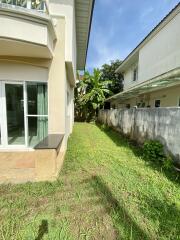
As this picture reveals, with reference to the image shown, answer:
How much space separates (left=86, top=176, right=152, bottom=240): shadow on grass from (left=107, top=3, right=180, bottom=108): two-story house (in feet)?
20.8


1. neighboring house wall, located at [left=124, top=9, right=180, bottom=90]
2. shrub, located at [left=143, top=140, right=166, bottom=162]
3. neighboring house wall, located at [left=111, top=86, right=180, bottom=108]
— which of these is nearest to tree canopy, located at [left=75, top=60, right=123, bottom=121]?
neighboring house wall, located at [left=111, top=86, right=180, bottom=108]

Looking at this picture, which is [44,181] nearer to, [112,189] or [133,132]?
[112,189]

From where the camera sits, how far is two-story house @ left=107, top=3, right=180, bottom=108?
9.30 meters

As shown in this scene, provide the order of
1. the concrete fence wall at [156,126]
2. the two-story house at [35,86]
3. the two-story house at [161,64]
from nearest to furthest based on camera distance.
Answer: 1. the concrete fence wall at [156,126]
2. the two-story house at [35,86]
3. the two-story house at [161,64]

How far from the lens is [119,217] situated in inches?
119

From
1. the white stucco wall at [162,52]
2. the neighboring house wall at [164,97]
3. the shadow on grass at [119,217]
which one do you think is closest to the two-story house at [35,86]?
the shadow on grass at [119,217]

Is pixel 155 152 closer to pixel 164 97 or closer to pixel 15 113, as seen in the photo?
pixel 15 113

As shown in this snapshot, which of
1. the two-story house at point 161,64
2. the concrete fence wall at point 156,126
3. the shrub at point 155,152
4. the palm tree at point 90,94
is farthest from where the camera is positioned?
the palm tree at point 90,94

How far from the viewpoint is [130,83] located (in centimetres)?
1780

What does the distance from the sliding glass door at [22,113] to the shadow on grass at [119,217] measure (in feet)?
12.0

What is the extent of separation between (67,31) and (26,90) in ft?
9.26

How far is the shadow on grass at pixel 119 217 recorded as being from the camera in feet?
8.62

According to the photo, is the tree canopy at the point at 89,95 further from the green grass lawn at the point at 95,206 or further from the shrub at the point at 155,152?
the green grass lawn at the point at 95,206

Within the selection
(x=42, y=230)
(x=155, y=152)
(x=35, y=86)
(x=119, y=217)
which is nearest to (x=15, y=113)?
(x=35, y=86)
